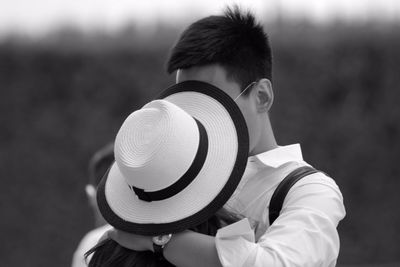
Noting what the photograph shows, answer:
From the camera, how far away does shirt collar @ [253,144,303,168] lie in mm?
2350

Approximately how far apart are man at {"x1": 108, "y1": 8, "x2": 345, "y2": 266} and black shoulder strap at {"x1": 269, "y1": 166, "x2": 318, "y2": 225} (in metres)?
0.02

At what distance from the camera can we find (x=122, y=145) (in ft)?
6.77

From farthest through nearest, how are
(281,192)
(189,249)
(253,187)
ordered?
(253,187)
(281,192)
(189,249)

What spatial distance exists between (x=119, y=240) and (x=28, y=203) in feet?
22.7

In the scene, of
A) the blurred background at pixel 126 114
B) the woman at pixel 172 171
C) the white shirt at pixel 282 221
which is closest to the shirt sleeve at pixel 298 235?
the white shirt at pixel 282 221

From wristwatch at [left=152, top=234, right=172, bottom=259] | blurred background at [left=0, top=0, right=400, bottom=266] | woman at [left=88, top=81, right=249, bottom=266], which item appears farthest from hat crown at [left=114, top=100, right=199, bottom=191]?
blurred background at [left=0, top=0, right=400, bottom=266]

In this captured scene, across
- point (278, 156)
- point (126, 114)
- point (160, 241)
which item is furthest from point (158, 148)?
point (126, 114)

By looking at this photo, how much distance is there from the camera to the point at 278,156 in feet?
7.80

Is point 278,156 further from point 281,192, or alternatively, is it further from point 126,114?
point 126,114

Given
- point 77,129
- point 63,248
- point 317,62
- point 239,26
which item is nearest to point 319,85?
point 317,62

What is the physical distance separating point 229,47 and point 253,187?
0.42m

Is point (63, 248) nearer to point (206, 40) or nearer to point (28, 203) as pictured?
point (28, 203)

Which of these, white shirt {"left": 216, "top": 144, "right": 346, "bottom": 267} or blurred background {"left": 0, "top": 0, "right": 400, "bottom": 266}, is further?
blurred background {"left": 0, "top": 0, "right": 400, "bottom": 266}

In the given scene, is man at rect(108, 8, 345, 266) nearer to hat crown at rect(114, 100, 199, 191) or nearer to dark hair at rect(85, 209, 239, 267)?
dark hair at rect(85, 209, 239, 267)
